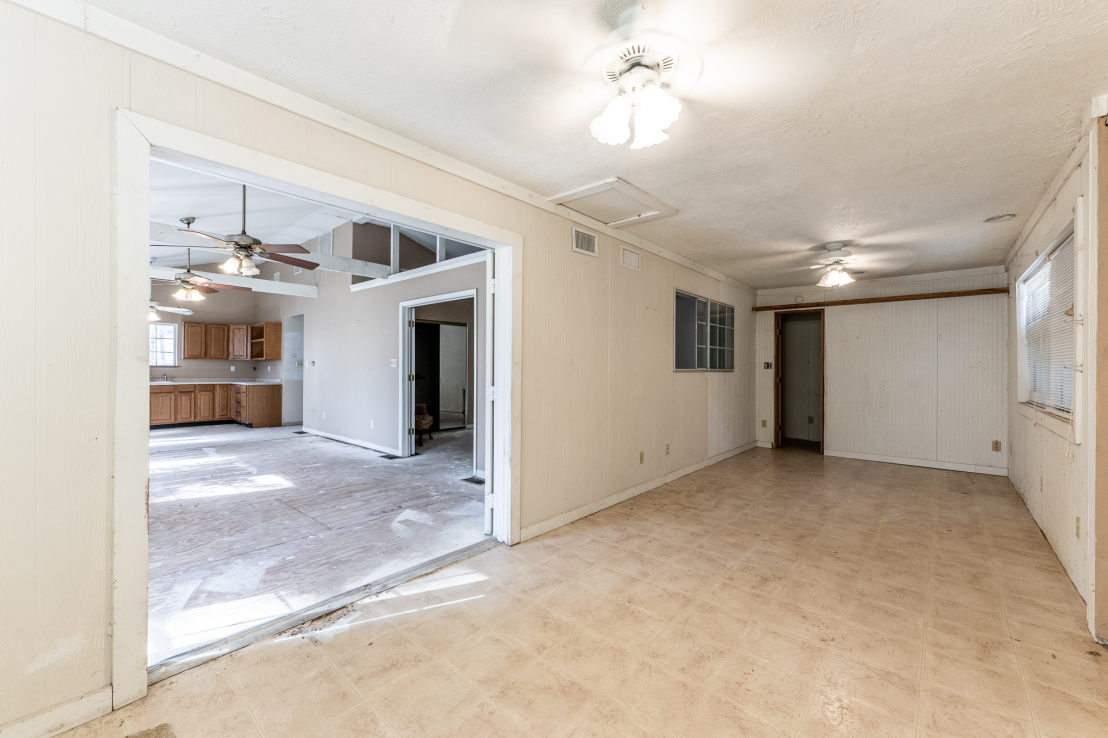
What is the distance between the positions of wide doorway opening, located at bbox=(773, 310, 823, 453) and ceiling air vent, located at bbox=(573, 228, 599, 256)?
15.6ft

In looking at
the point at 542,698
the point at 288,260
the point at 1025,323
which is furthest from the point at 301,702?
the point at 1025,323

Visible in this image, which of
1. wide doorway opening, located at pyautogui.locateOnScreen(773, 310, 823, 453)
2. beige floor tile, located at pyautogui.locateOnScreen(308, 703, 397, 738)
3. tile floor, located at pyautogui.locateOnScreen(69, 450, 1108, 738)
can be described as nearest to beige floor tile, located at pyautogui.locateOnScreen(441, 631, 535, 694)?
tile floor, located at pyautogui.locateOnScreen(69, 450, 1108, 738)

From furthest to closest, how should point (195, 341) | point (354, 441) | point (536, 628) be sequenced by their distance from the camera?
point (195, 341)
point (354, 441)
point (536, 628)

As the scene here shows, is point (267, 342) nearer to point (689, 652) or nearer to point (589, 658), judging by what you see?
point (589, 658)

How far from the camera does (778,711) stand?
1675 mm

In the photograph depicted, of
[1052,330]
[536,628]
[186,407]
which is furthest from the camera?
[186,407]

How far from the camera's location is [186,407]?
880cm

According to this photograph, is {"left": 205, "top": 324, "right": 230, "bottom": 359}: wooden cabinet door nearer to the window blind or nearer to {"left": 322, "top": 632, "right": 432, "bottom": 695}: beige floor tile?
{"left": 322, "top": 632, "right": 432, "bottom": 695}: beige floor tile

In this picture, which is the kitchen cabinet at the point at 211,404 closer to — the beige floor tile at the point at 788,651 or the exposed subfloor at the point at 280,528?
the exposed subfloor at the point at 280,528

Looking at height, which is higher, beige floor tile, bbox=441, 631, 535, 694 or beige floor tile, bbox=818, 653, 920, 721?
beige floor tile, bbox=441, 631, 535, 694

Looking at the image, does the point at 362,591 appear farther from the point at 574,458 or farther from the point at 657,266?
the point at 657,266

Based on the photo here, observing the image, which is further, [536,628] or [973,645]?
[536,628]

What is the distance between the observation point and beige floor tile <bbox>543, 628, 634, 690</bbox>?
1.86 meters

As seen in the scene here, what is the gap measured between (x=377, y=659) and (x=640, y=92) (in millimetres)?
2599
